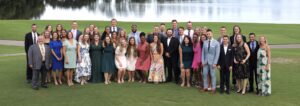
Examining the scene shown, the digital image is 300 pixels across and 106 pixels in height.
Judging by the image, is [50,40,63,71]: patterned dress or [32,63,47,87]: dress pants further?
[50,40,63,71]: patterned dress

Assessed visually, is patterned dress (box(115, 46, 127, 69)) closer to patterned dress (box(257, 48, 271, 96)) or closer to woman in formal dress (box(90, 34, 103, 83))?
woman in formal dress (box(90, 34, 103, 83))

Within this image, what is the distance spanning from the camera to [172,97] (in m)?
11.4

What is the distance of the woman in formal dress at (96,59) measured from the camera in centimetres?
1332

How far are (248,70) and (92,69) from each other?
5344mm

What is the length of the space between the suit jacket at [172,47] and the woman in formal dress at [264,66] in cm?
286

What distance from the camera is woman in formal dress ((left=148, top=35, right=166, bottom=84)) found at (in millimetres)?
13391

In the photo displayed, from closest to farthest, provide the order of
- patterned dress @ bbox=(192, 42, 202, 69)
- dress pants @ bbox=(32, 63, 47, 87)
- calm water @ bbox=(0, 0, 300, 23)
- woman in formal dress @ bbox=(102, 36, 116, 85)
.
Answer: dress pants @ bbox=(32, 63, 47, 87) → patterned dress @ bbox=(192, 42, 202, 69) → woman in formal dress @ bbox=(102, 36, 116, 85) → calm water @ bbox=(0, 0, 300, 23)

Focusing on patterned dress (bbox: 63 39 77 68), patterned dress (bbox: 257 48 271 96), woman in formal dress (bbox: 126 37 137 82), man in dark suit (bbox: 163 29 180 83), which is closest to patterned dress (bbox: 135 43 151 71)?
woman in formal dress (bbox: 126 37 137 82)

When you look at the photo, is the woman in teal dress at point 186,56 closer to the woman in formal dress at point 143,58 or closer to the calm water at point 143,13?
the woman in formal dress at point 143,58

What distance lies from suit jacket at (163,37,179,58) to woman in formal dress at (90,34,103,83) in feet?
7.62

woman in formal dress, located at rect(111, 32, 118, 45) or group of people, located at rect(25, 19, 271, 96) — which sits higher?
woman in formal dress, located at rect(111, 32, 118, 45)

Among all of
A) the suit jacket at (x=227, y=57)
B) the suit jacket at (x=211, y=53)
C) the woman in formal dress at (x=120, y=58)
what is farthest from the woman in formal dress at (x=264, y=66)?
the woman in formal dress at (x=120, y=58)

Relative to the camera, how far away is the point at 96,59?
44.2ft

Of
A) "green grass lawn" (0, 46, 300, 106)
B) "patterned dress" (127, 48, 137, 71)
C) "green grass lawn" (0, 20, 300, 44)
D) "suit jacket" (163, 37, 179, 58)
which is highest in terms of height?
"green grass lawn" (0, 20, 300, 44)
